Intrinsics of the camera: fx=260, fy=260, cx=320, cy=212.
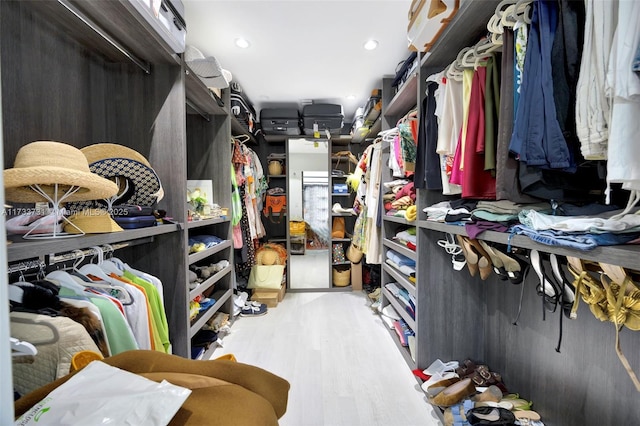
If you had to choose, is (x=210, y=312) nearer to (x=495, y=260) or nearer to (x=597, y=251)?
(x=495, y=260)

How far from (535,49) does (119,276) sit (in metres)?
1.72

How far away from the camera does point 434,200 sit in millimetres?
1708

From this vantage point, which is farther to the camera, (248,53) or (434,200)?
(248,53)

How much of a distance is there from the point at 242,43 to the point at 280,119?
47.2 inches

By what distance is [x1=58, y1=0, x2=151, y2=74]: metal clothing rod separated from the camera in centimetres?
99

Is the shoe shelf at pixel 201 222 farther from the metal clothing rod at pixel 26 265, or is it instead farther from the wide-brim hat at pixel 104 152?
the metal clothing rod at pixel 26 265

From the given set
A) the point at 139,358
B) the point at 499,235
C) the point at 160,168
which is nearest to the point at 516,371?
the point at 499,235

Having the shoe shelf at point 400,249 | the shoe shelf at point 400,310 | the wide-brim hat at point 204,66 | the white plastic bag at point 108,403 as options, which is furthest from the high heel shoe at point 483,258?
the wide-brim hat at point 204,66

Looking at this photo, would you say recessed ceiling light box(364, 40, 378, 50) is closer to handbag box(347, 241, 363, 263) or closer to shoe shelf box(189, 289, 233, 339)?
handbag box(347, 241, 363, 263)

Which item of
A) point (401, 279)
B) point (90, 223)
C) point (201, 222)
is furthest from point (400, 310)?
point (90, 223)

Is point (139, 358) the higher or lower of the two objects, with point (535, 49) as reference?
lower

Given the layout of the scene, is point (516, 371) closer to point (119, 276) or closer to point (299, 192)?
point (119, 276)

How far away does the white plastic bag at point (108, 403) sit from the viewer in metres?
0.42

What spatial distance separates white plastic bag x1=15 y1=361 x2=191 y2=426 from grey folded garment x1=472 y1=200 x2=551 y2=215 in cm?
122
